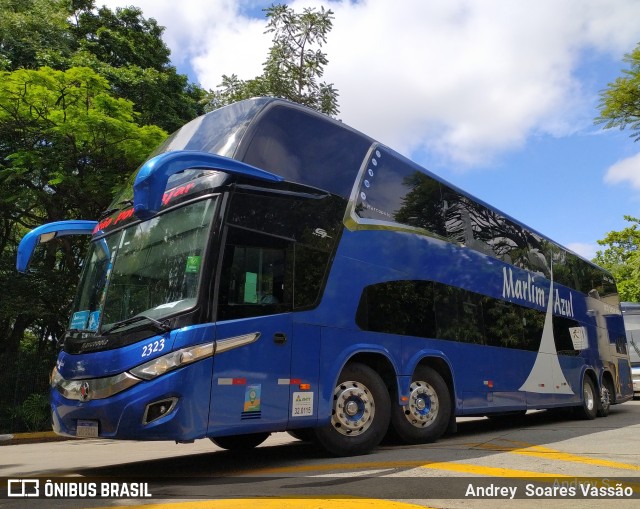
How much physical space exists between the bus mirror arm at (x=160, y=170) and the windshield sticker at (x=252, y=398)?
2017 millimetres

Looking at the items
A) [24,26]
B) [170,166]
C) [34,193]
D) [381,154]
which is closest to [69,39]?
[24,26]

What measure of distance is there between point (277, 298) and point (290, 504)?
2.41 meters

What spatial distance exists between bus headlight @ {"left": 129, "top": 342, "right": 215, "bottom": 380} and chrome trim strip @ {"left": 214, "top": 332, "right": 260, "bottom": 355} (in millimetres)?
251

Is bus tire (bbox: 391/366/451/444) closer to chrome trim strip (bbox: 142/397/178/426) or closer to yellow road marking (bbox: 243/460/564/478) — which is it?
yellow road marking (bbox: 243/460/564/478)

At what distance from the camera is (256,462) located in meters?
7.13

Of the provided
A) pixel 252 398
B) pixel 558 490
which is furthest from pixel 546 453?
pixel 252 398

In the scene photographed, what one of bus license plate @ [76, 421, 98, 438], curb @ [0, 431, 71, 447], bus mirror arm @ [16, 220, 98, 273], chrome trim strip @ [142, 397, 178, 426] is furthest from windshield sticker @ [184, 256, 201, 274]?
curb @ [0, 431, 71, 447]

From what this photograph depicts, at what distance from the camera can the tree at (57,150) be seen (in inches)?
580

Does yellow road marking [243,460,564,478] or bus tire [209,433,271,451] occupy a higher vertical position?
bus tire [209,433,271,451]

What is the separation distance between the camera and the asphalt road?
4.68m

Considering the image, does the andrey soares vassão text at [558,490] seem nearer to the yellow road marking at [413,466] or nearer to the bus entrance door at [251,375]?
the yellow road marking at [413,466]

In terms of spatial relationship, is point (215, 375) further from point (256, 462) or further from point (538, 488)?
point (538, 488)

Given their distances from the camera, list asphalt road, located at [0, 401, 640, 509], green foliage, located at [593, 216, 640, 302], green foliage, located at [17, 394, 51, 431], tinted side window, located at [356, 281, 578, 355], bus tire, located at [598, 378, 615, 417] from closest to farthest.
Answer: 1. asphalt road, located at [0, 401, 640, 509]
2. tinted side window, located at [356, 281, 578, 355]
3. bus tire, located at [598, 378, 615, 417]
4. green foliage, located at [17, 394, 51, 431]
5. green foliage, located at [593, 216, 640, 302]

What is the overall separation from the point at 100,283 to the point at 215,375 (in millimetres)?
1987
